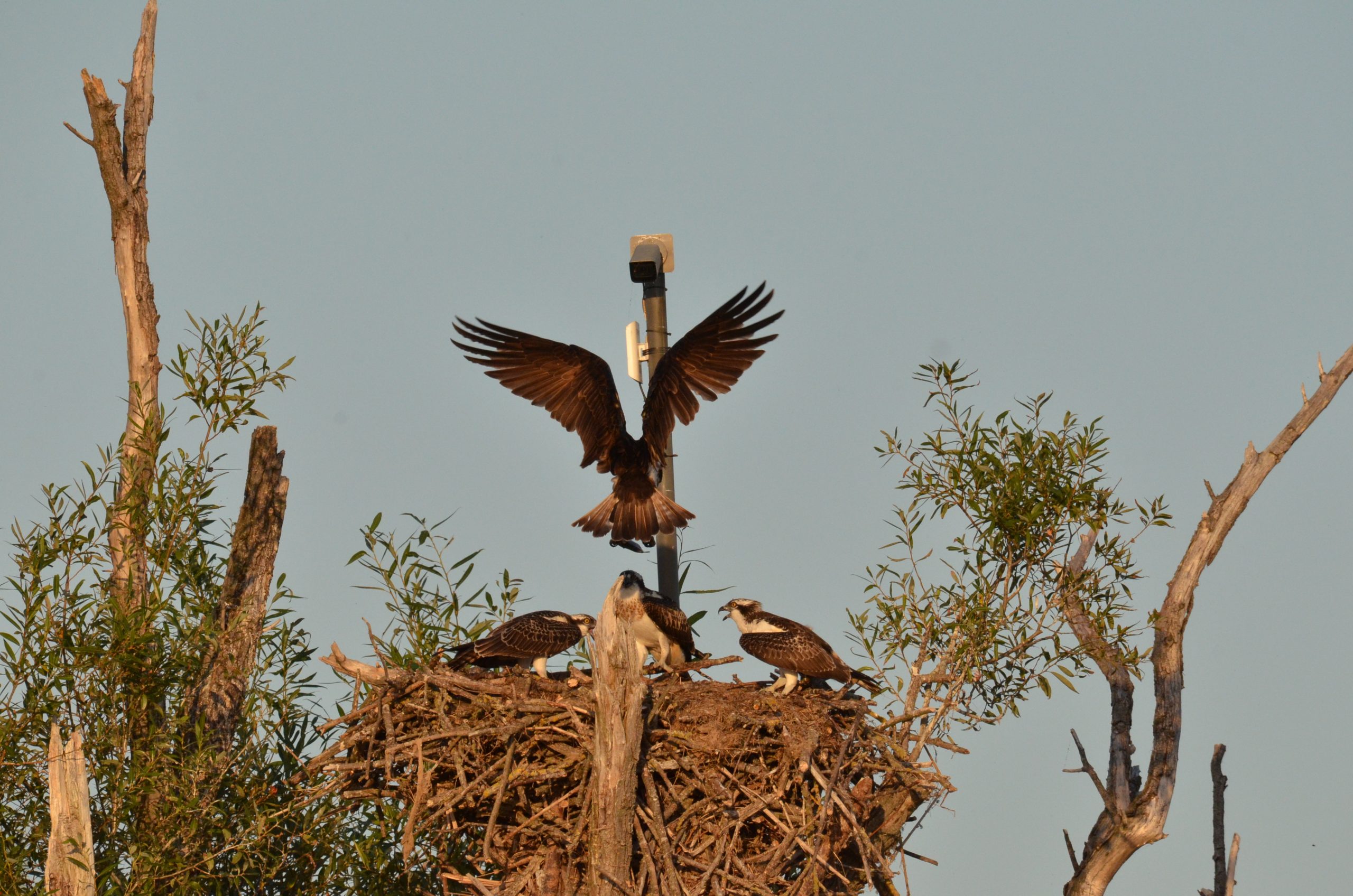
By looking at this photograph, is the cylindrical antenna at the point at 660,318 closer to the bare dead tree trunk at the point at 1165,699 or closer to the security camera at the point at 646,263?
the security camera at the point at 646,263

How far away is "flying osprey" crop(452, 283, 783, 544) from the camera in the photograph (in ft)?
35.9

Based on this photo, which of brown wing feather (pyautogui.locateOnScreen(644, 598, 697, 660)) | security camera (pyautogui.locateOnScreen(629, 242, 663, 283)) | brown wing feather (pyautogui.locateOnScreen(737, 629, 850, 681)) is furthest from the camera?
security camera (pyautogui.locateOnScreen(629, 242, 663, 283))

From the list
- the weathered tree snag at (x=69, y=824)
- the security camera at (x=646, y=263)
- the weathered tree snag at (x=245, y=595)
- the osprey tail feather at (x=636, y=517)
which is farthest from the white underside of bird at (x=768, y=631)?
the weathered tree snag at (x=69, y=824)

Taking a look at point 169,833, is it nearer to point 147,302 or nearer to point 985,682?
point 147,302

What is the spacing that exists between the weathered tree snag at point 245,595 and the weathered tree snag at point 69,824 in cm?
118

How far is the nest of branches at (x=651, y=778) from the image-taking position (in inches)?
329

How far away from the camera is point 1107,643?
10.2 metres

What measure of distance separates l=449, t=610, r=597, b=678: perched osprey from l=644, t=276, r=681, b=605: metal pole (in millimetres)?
983

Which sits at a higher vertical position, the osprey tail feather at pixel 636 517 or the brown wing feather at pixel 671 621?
the osprey tail feather at pixel 636 517

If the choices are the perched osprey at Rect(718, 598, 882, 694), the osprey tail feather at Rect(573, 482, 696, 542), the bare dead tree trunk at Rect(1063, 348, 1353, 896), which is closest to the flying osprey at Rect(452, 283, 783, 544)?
the osprey tail feather at Rect(573, 482, 696, 542)

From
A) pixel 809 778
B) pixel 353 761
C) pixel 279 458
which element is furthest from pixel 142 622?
pixel 809 778

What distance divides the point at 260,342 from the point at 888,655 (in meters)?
4.72

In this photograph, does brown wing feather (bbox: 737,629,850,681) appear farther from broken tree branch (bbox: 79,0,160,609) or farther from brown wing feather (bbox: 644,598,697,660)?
broken tree branch (bbox: 79,0,160,609)

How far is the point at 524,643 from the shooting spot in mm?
9461
